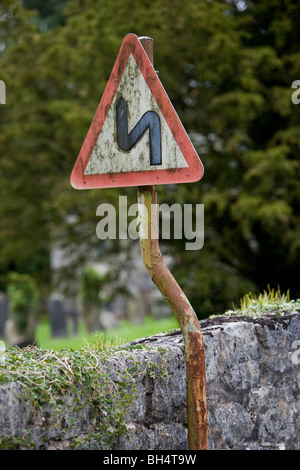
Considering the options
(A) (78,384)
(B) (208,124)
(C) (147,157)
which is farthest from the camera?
(B) (208,124)

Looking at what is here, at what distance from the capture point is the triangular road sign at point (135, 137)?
2.64 metres

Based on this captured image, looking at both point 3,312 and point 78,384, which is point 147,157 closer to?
point 78,384

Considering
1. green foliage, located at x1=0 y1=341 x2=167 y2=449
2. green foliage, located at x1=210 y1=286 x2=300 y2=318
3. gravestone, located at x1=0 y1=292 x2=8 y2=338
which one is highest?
gravestone, located at x1=0 y1=292 x2=8 y2=338

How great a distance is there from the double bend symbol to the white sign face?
1 centimetres

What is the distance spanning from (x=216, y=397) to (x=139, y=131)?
139 centimetres

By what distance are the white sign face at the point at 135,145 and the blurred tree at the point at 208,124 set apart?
297 inches

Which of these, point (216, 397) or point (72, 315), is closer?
point (216, 397)

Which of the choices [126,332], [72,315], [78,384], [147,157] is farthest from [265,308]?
[72,315]

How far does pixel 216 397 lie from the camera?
3.13m

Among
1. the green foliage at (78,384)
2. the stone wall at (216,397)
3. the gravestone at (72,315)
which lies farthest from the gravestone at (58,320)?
the green foliage at (78,384)

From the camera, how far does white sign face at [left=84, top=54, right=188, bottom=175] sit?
2656mm

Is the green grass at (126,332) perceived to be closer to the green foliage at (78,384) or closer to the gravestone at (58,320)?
the gravestone at (58,320)

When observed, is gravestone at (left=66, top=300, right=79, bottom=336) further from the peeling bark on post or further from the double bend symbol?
the double bend symbol

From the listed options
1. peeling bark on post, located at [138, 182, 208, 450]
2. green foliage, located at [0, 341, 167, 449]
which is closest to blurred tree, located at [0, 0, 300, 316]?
peeling bark on post, located at [138, 182, 208, 450]
